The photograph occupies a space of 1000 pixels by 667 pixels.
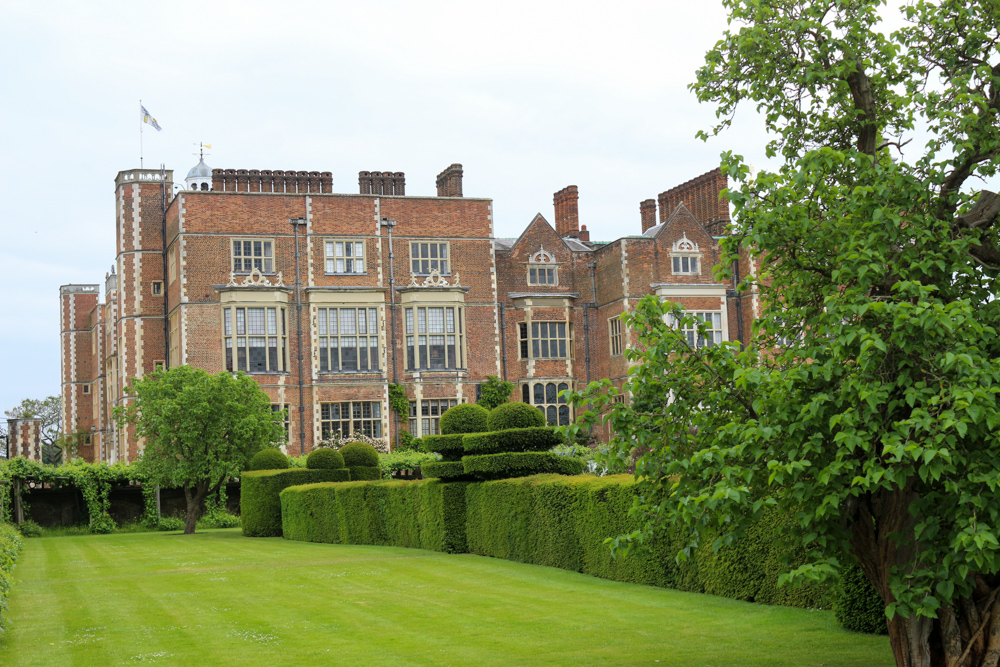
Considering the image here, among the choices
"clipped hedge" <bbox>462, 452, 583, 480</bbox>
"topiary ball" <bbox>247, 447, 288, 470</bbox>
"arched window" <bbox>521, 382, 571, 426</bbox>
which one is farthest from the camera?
"arched window" <bbox>521, 382, 571, 426</bbox>

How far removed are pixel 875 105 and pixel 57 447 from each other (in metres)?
59.4

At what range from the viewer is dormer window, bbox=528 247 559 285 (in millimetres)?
42281

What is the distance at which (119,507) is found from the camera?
34.1 m

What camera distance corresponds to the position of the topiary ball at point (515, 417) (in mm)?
18984

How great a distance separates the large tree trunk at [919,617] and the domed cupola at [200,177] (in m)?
43.1

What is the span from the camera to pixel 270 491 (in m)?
28.2

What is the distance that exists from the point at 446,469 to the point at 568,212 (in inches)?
1071

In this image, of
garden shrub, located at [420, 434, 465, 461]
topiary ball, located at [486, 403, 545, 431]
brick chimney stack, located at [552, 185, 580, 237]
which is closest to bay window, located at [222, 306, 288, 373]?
brick chimney stack, located at [552, 185, 580, 237]

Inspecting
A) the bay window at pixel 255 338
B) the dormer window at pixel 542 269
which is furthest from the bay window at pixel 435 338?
the bay window at pixel 255 338

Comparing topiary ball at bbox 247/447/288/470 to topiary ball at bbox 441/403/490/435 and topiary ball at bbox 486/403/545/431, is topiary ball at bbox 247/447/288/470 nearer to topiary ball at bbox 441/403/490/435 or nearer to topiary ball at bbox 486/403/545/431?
topiary ball at bbox 441/403/490/435

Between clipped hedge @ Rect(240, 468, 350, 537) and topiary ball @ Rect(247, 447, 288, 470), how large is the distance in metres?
0.77

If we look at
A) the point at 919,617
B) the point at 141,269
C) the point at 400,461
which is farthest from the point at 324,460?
the point at 919,617

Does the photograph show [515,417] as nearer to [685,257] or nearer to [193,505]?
[193,505]

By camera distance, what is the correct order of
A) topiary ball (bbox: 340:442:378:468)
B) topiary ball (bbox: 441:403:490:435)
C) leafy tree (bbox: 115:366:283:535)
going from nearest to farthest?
topiary ball (bbox: 441:403:490:435) → leafy tree (bbox: 115:366:283:535) → topiary ball (bbox: 340:442:378:468)
